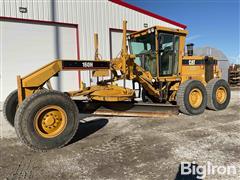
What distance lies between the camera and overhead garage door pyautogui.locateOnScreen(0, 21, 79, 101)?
33.3 ft

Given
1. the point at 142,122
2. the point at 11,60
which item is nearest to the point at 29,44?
the point at 11,60

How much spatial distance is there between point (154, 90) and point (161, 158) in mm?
3131

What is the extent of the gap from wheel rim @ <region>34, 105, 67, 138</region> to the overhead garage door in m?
6.50

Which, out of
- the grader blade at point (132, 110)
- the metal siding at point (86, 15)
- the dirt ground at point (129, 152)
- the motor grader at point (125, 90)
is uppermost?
the metal siding at point (86, 15)

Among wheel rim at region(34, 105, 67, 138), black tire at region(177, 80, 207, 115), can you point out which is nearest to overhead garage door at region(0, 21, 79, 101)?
black tire at region(177, 80, 207, 115)

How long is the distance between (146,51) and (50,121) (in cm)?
381

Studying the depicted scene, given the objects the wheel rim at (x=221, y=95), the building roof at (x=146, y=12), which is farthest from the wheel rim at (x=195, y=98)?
the building roof at (x=146, y=12)

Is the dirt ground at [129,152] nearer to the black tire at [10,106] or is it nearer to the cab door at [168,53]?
the black tire at [10,106]

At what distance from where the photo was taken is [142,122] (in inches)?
258

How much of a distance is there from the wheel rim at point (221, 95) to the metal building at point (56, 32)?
20.0ft

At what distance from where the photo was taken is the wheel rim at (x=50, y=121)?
4402mm

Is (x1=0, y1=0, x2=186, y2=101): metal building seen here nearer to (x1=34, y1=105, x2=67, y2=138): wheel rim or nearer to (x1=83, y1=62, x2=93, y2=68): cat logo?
(x1=83, y1=62, x2=93, y2=68): cat logo

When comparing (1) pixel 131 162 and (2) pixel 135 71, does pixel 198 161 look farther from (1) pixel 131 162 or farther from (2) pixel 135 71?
(2) pixel 135 71

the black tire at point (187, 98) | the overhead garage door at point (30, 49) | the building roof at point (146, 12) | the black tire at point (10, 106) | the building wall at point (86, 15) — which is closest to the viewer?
the black tire at point (10, 106)
